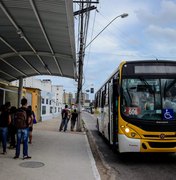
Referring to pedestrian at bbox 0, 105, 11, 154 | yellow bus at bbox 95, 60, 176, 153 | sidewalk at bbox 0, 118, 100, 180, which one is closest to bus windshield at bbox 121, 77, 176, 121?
yellow bus at bbox 95, 60, 176, 153

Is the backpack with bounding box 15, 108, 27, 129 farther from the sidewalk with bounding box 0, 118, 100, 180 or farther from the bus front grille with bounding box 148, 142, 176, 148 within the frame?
the bus front grille with bounding box 148, 142, 176, 148

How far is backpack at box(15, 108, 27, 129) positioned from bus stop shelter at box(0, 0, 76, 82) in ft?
10.5

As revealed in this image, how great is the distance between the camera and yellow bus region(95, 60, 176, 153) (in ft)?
35.2

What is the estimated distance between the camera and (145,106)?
10969 mm

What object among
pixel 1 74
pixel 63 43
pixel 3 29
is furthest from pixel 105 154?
pixel 1 74

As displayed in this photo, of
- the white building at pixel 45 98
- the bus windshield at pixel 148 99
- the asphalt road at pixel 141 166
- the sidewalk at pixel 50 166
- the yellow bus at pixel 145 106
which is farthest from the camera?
the white building at pixel 45 98

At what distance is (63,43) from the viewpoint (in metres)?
15.5

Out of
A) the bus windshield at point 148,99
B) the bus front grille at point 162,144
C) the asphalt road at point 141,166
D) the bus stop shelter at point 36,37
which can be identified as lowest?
the asphalt road at point 141,166

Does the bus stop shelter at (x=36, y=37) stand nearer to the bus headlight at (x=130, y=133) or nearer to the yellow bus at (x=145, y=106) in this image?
the yellow bus at (x=145, y=106)

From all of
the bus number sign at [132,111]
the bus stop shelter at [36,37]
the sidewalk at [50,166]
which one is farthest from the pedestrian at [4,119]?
the bus number sign at [132,111]

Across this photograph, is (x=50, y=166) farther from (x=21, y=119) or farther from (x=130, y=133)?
(x=130, y=133)

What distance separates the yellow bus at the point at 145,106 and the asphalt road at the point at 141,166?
55 centimetres

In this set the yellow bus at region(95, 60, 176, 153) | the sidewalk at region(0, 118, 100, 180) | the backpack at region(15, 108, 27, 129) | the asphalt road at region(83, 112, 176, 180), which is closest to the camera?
the sidewalk at region(0, 118, 100, 180)

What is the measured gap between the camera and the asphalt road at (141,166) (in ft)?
30.7
